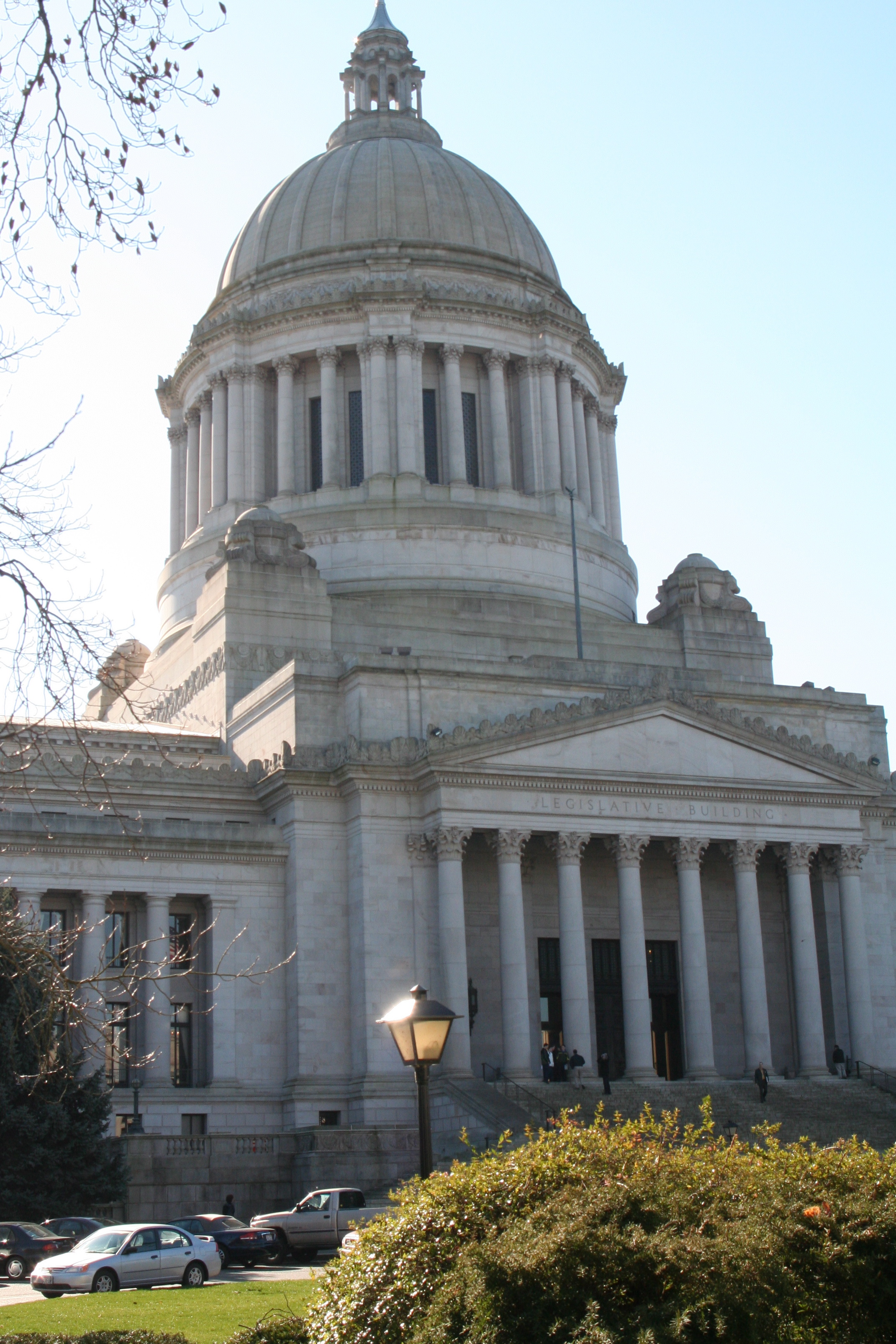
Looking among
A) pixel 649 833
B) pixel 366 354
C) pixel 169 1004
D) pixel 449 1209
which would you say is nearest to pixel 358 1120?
pixel 169 1004

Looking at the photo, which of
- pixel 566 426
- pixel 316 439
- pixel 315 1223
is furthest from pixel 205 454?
pixel 315 1223

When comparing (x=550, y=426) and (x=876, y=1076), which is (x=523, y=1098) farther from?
(x=550, y=426)

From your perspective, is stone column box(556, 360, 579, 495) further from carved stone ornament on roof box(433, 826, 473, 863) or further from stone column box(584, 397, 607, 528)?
carved stone ornament on roof box(433, 826, 473, 863)

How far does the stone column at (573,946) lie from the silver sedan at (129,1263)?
1862 cm

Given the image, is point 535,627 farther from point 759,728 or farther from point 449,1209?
point 449,1209

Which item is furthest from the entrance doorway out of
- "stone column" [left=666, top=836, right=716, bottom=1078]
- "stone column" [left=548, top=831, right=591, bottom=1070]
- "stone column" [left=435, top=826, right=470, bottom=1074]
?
"stone column" [left=435, top=826, right=470, bottom=1074]

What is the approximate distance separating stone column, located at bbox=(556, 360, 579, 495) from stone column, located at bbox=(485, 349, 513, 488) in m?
2.46

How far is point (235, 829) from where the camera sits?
162ft

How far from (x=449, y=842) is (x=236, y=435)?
29.5 metres

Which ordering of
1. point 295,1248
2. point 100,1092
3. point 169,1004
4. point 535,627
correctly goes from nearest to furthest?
point 295,1248, point 100,1092, point 169,1004, point 535,627

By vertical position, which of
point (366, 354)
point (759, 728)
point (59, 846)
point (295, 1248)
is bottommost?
point (295, 1248)

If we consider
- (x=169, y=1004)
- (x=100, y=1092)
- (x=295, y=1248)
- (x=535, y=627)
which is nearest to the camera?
(x=295, y=1248)

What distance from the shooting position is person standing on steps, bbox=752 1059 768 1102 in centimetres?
4772

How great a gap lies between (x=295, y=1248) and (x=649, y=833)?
19407 mm
